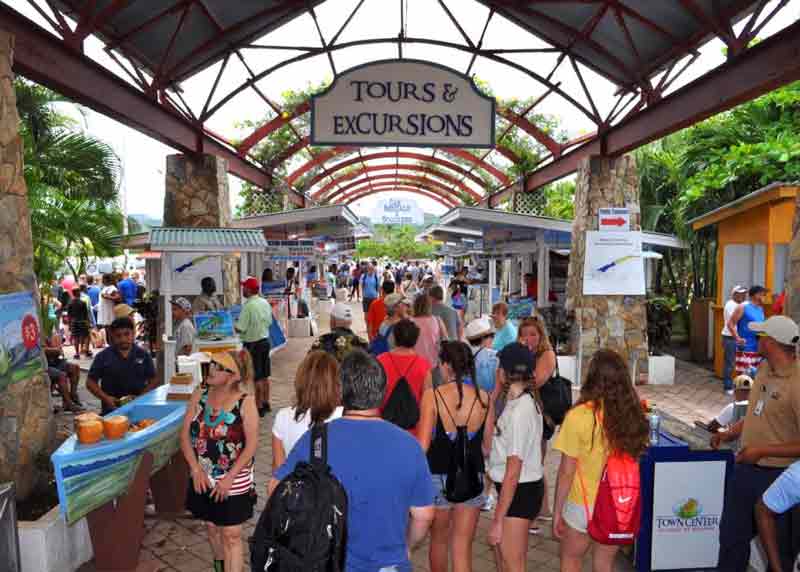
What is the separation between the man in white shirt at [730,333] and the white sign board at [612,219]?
186cm

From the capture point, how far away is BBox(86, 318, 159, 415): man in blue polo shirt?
536 centimetres

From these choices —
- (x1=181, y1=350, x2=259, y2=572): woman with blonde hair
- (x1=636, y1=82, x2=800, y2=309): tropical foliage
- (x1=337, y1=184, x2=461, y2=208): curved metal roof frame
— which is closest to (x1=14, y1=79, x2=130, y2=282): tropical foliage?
(x1=181, y1=350, x2=259, y2=572): woman with blonde hair

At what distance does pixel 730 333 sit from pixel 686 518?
5.78 metres

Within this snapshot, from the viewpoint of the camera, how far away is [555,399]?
15.6 ft

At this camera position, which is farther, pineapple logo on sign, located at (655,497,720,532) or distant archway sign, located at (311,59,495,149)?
distant archway sign, located at (311,59,495,149)

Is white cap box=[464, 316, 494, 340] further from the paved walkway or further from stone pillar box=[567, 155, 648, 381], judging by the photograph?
stone pillar box=[567, 155, 648, 381]

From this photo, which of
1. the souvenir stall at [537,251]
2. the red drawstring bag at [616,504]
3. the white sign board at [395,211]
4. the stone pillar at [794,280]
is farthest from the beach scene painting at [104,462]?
the white sign board at [395,211]

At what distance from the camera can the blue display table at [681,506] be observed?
4.11 metres

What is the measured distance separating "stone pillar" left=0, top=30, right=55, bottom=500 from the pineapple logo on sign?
13.7 feet

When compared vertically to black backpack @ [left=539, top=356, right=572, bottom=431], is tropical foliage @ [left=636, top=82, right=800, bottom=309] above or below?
above

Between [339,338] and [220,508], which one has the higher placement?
[339,338]

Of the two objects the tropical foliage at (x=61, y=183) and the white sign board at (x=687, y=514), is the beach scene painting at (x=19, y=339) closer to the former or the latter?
the tropical foliage at (x=61, y=183)

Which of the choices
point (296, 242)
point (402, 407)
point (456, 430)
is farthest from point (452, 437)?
point (296, 242)

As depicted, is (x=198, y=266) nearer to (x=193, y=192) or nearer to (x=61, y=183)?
(x=61, y=183)
